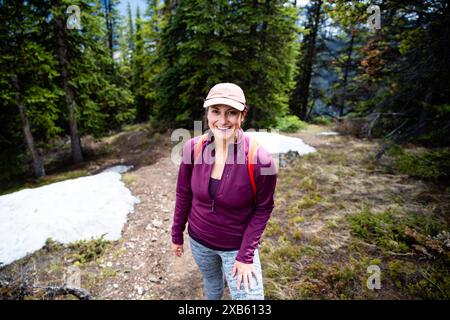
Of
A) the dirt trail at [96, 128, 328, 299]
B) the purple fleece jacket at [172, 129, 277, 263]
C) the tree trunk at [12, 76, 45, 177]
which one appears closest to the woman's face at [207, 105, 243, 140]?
the purple fleece jacket at [172, 129, 277, 263]

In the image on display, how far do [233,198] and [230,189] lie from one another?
0.09 metres

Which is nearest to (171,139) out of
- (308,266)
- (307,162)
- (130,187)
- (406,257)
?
(130,187)

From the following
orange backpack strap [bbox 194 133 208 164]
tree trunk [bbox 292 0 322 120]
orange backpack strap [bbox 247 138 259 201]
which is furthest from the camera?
tree trunk [bbox 292 0 322 120]

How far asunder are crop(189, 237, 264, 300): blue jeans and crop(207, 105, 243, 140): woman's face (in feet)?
3.87

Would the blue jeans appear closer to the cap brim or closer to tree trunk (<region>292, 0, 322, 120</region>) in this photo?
the cap brim

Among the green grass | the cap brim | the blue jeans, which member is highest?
the cap brim

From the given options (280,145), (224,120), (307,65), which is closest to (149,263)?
(224,120)

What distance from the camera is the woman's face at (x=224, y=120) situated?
204 cm

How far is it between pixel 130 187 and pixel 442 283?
759 centimetres

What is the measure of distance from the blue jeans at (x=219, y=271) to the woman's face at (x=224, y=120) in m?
1.18

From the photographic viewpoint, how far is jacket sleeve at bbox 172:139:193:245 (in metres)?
2.38

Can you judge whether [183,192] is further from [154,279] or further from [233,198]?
[154,279]

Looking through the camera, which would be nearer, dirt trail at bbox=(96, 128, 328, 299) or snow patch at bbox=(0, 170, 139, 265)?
dirt trail at bbox=(96, 128, 328, 299)
